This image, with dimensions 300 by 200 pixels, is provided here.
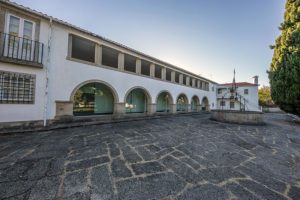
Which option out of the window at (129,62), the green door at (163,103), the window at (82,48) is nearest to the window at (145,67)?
the window at (129,62)

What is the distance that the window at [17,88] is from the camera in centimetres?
639

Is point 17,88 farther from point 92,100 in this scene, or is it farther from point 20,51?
point 92,100

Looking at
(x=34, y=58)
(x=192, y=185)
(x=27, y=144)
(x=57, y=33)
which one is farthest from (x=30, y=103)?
(x=192, y=185)

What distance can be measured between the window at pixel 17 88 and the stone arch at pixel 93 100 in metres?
3.78

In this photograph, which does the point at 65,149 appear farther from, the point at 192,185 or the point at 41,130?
the point at 192,185

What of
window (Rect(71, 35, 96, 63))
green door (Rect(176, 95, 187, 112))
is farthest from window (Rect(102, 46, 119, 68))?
green door (Rect(176, 95, 187, 112))

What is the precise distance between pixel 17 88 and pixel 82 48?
5.61m

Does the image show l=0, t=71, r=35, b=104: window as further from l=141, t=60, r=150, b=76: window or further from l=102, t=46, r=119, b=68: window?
l=141, t=60, r=150, b=76: window

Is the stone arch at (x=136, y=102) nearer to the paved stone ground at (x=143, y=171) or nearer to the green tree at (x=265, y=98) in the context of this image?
the paved stone ground at (x=143, y=171)

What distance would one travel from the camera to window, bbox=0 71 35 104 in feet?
21.0

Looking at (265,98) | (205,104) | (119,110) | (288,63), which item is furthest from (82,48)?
(265,98)

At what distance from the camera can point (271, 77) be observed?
11.8m

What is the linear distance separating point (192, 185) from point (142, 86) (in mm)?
10575

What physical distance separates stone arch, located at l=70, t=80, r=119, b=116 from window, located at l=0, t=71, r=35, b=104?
12.4 ft
